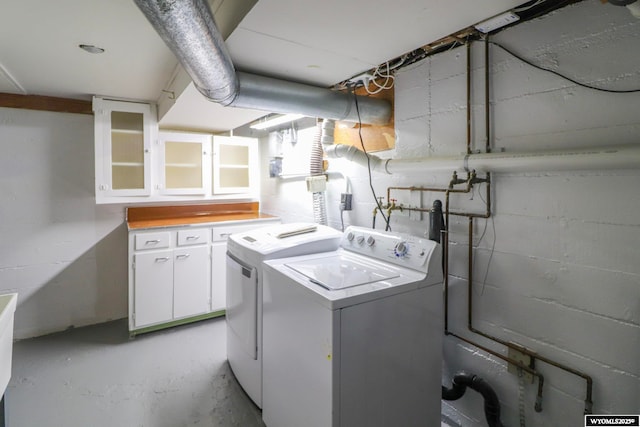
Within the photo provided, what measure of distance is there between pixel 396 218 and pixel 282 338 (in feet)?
3.42

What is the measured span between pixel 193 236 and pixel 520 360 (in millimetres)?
2699

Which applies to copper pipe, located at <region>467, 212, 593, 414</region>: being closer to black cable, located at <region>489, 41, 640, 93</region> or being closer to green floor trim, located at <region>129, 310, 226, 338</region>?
black cable, located at <region>489, 41, 640, 93</region>

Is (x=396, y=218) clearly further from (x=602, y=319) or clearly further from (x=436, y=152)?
(x=602, y=319)

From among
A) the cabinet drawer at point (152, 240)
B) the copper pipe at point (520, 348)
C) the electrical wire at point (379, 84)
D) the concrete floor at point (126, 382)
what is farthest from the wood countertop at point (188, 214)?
the copper pipe at point (520, 348)

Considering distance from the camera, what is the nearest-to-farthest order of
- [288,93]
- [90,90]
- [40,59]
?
[288,93] → [40,59] → [90,90]

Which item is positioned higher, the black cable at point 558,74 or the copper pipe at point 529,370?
the black cable at point 558,74

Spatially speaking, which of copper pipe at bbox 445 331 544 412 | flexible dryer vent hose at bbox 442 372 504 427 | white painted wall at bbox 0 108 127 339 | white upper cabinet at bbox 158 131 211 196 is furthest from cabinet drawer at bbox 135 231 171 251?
copper pipe at bbox 445 331 544 412

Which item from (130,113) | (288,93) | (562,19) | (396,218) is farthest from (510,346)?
(130,113)

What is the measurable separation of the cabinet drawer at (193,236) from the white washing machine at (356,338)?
157cm

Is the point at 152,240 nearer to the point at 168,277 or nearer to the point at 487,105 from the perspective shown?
the point at 168,277

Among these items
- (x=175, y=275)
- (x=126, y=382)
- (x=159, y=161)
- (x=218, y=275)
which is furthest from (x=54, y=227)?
(x=126, y=382)

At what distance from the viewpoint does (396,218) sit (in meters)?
2.10

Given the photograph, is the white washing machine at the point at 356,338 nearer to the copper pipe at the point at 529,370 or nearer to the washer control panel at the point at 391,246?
the washer control panel at the point at 391,246

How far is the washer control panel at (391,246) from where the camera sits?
1.61m
